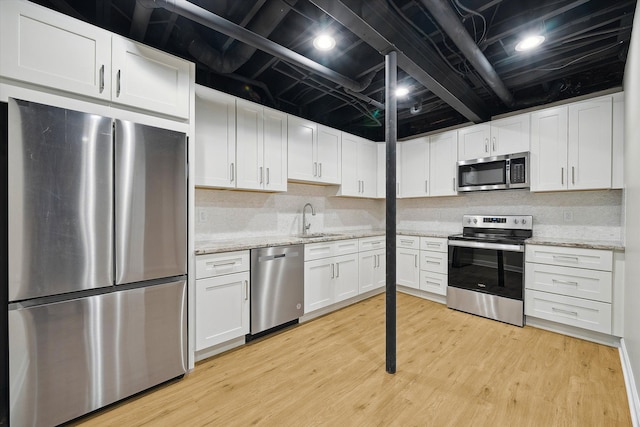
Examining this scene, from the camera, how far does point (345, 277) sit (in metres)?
3.50

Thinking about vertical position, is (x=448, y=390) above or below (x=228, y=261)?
below

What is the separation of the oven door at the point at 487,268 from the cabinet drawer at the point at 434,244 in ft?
0.42

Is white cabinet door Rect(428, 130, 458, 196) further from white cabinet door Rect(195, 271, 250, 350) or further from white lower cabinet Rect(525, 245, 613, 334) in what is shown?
white cabinet door Rect(195, 271, 250, 350)

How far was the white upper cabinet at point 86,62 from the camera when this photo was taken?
4.83ft

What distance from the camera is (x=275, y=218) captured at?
3471 mm

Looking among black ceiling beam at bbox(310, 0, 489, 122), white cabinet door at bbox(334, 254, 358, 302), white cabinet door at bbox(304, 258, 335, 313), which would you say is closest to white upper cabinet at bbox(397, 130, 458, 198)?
black ceiling beam at bbox(310, 0, 489, 122)

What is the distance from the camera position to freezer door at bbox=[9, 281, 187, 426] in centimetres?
147

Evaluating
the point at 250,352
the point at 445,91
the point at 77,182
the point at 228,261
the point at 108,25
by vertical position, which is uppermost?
the point at 108,25

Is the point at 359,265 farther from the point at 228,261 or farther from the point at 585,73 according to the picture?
the point at 585,73

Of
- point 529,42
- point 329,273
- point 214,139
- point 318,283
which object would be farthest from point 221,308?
point 529,42

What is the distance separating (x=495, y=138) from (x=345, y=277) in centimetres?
261

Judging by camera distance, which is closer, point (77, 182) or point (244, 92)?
point (77, 182)

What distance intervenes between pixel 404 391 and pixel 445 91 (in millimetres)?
2766

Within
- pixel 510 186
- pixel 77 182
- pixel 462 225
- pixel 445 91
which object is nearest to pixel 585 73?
pixel 510 186
